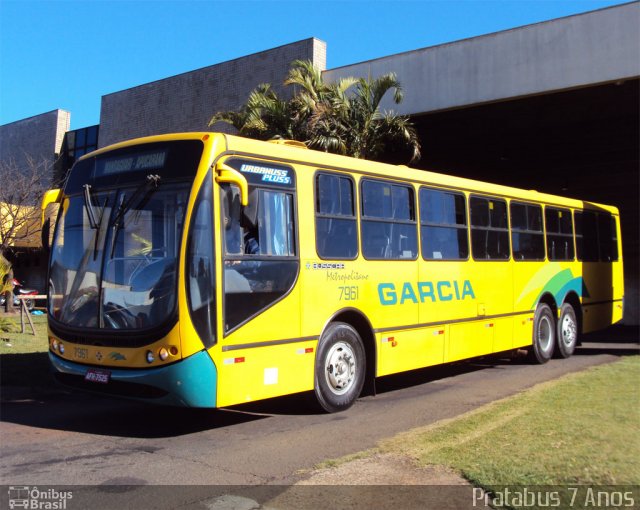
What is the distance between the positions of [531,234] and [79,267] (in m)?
8.69

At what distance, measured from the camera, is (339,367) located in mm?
8055

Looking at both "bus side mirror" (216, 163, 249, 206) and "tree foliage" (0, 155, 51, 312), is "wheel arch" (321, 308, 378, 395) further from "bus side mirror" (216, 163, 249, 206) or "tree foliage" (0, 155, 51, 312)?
"tree foliage" (0, 155, 51, 312)

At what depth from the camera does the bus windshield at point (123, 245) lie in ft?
21.7

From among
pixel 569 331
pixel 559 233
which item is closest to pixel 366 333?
pixel 559 233

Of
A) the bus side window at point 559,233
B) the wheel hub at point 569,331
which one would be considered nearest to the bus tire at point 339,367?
the bus side window at point 559,233

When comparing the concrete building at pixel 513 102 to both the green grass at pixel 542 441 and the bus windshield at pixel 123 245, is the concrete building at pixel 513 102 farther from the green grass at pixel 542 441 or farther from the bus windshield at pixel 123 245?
the bus windshield at pixel 123 245

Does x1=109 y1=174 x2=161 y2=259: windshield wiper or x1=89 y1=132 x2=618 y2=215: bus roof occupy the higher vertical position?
x1=89 y1=132 x2=618 y2=215: bus roof

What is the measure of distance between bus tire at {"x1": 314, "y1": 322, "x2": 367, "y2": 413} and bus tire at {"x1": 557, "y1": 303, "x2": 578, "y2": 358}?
21.8 feet

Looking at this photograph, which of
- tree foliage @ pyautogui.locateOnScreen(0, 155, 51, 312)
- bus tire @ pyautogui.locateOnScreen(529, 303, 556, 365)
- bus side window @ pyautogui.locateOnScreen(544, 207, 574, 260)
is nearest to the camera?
bus tire @ pyautogui.locateOnScreen(529, 303, 556, 365)

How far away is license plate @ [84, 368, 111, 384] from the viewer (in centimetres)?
676

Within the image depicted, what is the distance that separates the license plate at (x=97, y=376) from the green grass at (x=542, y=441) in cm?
304

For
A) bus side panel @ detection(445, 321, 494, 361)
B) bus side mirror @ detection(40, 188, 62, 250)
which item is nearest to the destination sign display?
bus side mirror @ detection(40, 188, 62, 250)

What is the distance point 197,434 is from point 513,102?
13290mm

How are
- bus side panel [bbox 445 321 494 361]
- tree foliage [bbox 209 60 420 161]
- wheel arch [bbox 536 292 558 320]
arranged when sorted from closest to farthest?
1. bus side panel [bbox 445 321 494 361]
2. wheel arch [bbox 536 292 558 320]
3. tree foliage [bbox 209 60 420 161]
